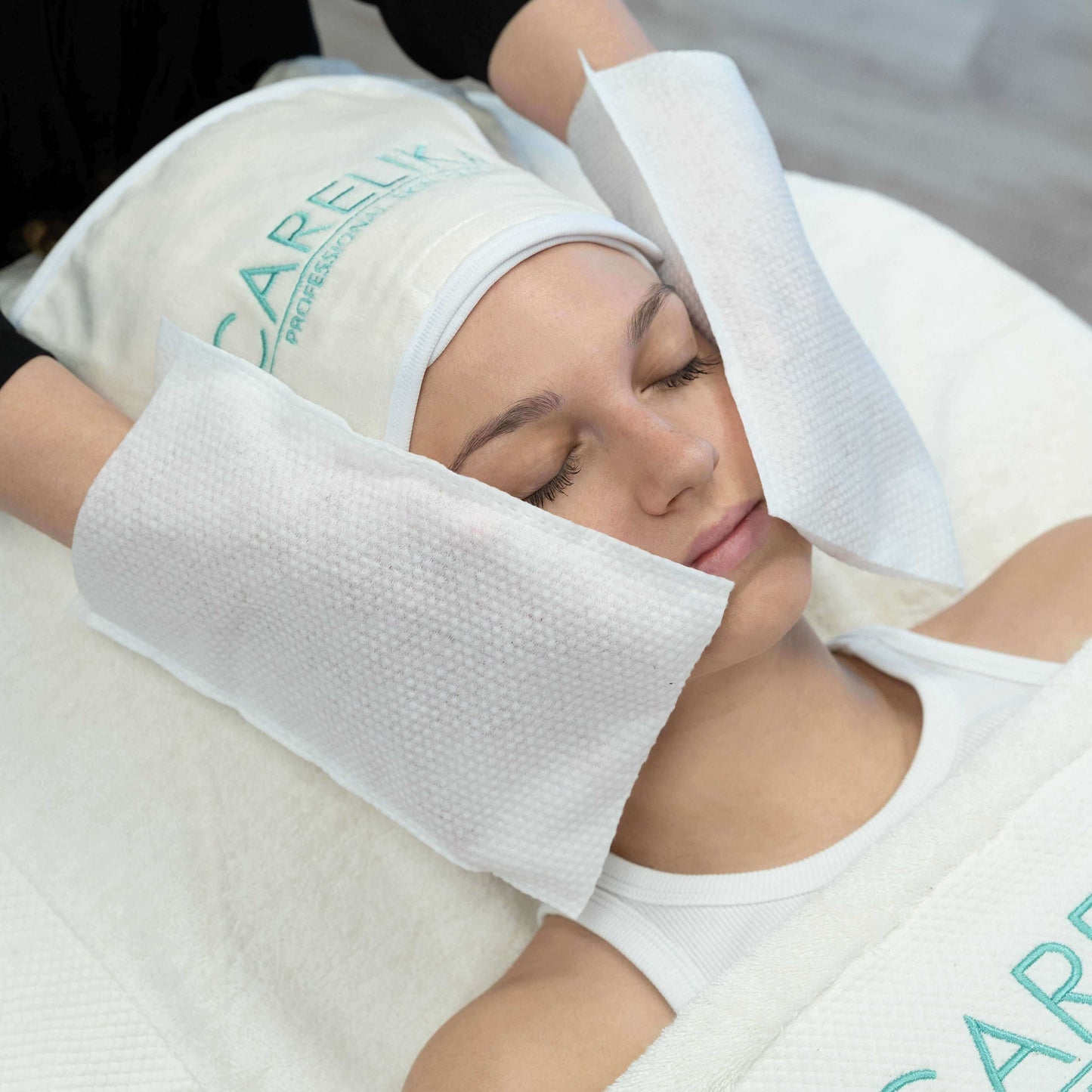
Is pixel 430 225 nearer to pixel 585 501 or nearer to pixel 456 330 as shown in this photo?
pixel 456 330

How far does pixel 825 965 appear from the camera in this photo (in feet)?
2.62

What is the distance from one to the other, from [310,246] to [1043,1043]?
81 centimetres

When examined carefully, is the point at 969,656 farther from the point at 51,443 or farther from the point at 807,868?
the point at 51,443

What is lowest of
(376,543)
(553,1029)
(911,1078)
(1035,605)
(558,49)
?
(553,1029)

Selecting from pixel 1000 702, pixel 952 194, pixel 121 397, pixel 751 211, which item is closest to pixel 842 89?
pixel 952 194

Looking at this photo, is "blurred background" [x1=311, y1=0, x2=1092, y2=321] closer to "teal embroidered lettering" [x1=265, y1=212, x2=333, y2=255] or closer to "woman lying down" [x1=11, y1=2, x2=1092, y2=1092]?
"woman lying down" [x1=11, y1=2, x2=1092, y2=1092]

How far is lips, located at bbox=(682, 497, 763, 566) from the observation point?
81 centimetres

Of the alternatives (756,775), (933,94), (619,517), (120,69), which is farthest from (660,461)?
(933,94)

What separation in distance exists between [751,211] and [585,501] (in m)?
0.33

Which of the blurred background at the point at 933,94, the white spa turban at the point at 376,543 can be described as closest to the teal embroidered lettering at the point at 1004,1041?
the white spa turban at the point at 376,543

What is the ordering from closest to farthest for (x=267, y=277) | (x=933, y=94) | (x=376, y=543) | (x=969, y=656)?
(x=376, y=543)
(x=267, y=277)
(x=969, y=656)
(x=933, y=94)

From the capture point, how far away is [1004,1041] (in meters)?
0.77

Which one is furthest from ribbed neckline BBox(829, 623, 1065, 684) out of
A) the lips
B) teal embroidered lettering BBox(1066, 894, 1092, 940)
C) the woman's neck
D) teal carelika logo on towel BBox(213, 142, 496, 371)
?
teal carelika logo on towel BBox(213, 142, 496, 371)

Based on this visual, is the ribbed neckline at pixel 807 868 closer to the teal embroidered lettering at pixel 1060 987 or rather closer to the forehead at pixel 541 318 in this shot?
the teal embroidered lettering at pixel 1060 987
